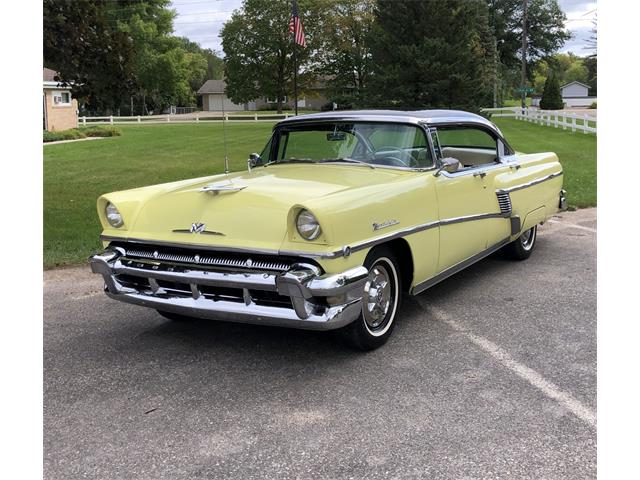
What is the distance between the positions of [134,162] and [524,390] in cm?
1654

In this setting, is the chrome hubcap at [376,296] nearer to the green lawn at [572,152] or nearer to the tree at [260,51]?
the green lawn at [572,152]

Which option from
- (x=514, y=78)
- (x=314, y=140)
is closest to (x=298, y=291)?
(x=314, y=140)

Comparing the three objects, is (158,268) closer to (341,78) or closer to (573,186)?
(573,186)

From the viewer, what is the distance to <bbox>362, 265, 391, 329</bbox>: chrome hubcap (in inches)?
161

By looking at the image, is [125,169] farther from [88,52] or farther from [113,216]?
[113,216]

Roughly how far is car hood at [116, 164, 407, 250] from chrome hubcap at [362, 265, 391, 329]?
58 centimetres

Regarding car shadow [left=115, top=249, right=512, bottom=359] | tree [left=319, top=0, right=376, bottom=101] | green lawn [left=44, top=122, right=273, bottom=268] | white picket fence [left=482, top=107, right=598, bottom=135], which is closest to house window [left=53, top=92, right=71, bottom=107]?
green lawn [left=44, top=122, right=273, bottom=268]

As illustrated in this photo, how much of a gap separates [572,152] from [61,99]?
30024mm

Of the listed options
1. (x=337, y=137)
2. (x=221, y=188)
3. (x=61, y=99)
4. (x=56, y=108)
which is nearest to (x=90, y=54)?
(x=337, y=137)

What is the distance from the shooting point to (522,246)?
6.72 meters

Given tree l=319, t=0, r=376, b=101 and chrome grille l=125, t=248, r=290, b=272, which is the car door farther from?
tree l=319, t=0, r=376, b=101

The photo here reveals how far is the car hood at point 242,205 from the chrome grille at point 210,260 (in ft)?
0.31

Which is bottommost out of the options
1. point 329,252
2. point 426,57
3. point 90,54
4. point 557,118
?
point 329,252

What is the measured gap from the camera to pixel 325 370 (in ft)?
12.8
